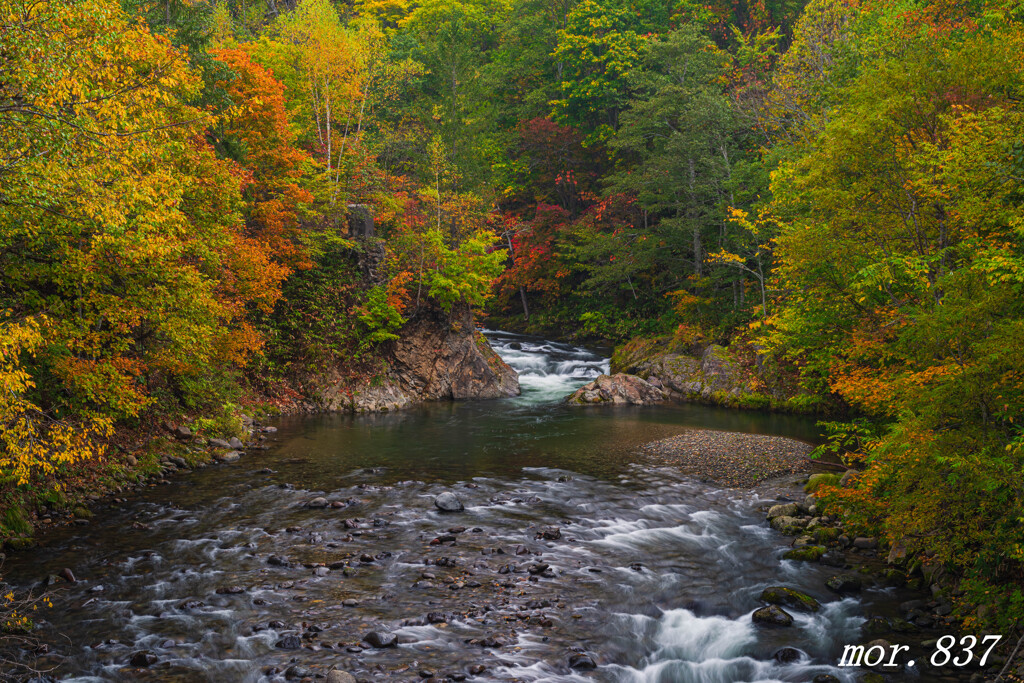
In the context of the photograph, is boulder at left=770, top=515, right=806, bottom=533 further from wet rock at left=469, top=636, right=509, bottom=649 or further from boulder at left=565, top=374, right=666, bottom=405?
boulder at left=565, top=374, right=666, bottom=405

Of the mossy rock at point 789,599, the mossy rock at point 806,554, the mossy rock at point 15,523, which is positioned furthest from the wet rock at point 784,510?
the mossy rock at point 15,523

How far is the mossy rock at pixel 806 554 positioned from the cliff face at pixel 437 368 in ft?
64.7

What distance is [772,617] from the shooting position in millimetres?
9102

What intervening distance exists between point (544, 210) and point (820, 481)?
33.7 metres

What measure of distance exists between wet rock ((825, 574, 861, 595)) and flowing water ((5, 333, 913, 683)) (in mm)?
212

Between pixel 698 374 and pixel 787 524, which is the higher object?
pixel 787 524

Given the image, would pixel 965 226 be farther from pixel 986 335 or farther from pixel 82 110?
pixel 82 110

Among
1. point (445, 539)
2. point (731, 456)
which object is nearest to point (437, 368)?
point (731, 456)

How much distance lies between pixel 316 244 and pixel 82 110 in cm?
1826

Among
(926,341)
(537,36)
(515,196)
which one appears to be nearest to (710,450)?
(926,341)

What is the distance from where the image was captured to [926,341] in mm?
9688

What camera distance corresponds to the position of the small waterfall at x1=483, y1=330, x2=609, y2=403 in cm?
3334

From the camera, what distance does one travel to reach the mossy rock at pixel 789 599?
9414 millimetres

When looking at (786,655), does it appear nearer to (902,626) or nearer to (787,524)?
(902,626)
